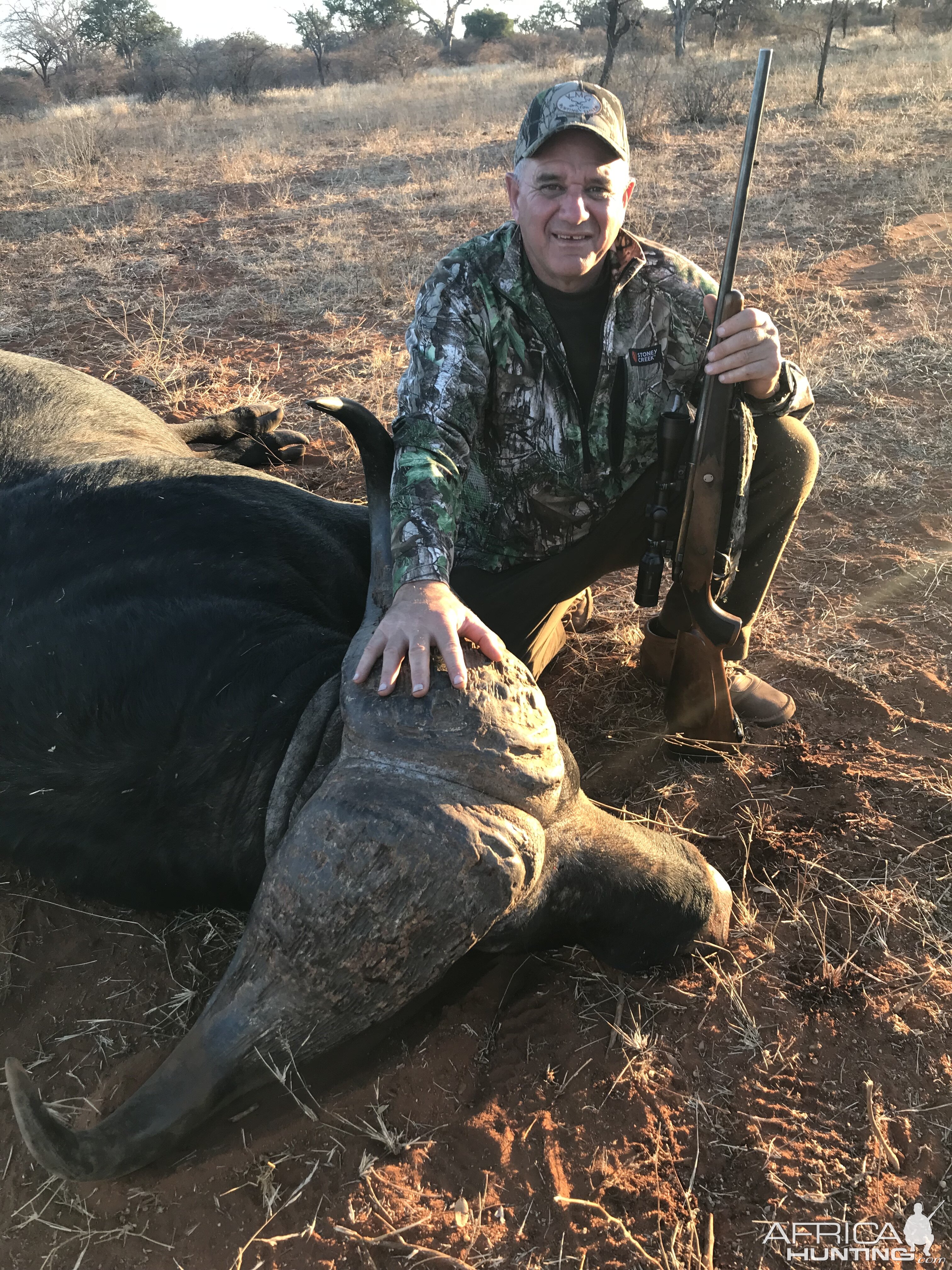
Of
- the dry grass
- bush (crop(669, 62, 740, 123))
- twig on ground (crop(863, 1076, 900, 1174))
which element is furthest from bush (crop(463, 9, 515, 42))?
twig on ground (crop(863, 1076, 900, 1174))

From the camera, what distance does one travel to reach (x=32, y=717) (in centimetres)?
241

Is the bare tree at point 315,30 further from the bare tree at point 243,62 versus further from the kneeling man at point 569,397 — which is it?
the kneeling man at point 569,397

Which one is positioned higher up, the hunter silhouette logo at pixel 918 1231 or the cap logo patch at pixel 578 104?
the cap logo patch at pixel 578 104

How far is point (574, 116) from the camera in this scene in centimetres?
281

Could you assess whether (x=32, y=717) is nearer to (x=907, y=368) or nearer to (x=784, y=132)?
(x=907, y=368)

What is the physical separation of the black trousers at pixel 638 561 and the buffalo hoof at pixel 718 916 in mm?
1013

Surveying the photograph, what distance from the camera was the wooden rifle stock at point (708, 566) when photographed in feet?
9.22

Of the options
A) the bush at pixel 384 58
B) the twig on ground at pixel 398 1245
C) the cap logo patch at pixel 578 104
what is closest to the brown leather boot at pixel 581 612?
the cap logo patch at pixel 578 104

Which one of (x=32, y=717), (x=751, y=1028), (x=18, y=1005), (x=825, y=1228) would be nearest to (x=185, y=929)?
(x=18, y=1005)

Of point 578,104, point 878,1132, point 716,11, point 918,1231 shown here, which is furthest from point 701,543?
point 716,11


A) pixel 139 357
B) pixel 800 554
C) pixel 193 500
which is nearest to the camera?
pixel 193 500

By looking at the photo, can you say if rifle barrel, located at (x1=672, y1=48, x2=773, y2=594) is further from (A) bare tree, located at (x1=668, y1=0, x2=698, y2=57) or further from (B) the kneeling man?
(A) bare tree, located at (x1=668, y1=0, x2=698, y2=57)

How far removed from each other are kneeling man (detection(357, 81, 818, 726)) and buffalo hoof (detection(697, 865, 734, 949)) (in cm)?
101

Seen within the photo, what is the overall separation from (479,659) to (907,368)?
211 inches
